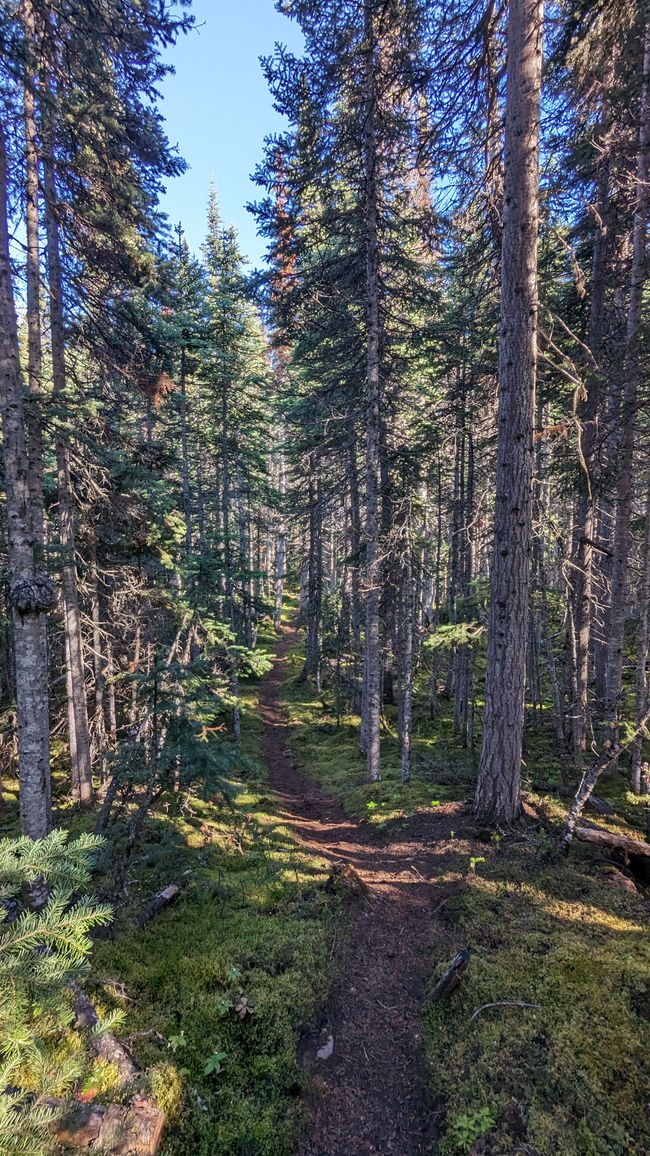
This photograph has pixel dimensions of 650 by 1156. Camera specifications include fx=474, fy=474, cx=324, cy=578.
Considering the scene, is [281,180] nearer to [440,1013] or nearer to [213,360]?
[213,360]

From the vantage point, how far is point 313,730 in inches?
747

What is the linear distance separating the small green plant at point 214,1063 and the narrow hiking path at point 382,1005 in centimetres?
80

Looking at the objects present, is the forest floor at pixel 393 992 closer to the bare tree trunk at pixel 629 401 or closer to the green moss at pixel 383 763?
the green moss at pixel 383 763

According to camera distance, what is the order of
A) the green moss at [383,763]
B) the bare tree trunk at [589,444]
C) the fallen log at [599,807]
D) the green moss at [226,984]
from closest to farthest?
1. the green moss at [226,984]
2. the fallen log at [599,807]
3. the bare tree trunk at [589,444]
4. the green moss at [383,763]

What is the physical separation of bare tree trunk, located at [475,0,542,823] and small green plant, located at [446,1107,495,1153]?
4.08 metres

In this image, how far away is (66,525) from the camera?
32.5 ft

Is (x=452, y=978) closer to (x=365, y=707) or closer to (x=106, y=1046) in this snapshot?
(x=106, y=1046)

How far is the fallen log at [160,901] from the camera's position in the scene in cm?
578

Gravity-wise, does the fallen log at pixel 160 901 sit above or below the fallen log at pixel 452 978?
below

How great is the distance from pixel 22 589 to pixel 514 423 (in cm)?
705

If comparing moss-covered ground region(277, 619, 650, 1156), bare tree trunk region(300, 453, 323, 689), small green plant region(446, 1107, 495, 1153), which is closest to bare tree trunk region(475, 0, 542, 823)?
moss-covered ground region(277, 619, 650, 1156)

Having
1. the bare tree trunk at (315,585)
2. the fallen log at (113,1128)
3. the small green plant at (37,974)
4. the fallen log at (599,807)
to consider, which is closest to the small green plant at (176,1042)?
the fallen log at (113,1128)

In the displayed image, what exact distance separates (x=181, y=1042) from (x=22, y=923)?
9.37 ft

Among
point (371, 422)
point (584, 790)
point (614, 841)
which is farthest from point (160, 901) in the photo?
point (371, 422)
